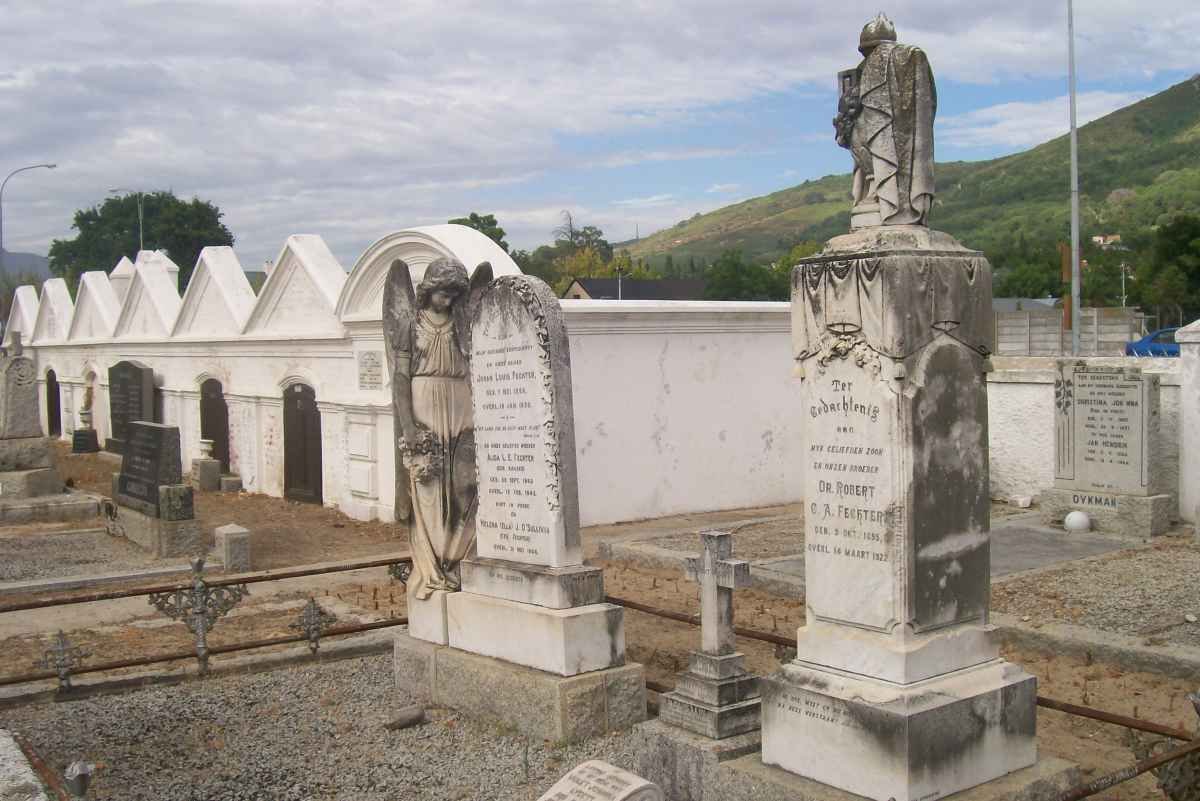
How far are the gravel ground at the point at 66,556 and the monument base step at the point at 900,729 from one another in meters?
9.59

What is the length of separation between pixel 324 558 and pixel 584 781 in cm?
938

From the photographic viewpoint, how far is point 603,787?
4230 mm

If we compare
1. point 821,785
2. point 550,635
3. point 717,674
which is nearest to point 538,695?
point 550,635

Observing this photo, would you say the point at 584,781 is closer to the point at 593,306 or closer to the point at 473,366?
the point at 473,366

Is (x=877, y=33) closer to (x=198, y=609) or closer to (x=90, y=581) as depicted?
(x=198, y=609)

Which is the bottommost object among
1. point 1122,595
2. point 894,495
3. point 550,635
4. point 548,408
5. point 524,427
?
point 1122,595

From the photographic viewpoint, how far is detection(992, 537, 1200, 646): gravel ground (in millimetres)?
8125

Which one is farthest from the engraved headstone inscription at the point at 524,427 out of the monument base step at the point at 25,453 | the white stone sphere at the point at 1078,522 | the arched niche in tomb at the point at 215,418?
the arched niche in tomb at the point at 215,418

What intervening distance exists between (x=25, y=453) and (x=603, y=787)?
15859 mm

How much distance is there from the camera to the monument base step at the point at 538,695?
6.40 meters

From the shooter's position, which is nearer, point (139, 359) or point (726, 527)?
point (726, 527)

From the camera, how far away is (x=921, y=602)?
4.66 m

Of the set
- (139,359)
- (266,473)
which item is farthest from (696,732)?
(139,359)

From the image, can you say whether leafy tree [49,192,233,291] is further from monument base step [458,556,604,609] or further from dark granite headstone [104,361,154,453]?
monument base step [458,556,604,609]
